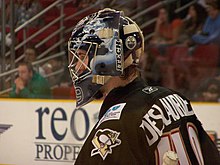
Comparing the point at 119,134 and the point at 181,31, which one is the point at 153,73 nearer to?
the point at 181,31

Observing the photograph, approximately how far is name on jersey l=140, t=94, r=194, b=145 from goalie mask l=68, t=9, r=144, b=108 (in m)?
0.15

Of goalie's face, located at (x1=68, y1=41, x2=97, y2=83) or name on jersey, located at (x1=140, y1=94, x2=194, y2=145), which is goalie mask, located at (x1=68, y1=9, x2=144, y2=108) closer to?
goalie's face, located at (x1=68, y1=41, x2=97, y2=83)

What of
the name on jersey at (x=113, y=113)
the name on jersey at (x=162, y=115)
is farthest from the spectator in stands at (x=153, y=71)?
the name on jersey at (x=113, y=113)

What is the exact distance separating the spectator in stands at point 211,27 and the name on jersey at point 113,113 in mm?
3236

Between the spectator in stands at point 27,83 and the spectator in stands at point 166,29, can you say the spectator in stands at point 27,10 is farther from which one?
the spectator in stands at point 166,29

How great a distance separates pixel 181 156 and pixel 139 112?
20 centimetres

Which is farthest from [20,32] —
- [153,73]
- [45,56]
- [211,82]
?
[211,82]

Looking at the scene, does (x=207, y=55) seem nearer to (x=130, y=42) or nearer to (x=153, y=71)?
(x=153, y=71)

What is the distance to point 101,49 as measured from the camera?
1960 millimetres

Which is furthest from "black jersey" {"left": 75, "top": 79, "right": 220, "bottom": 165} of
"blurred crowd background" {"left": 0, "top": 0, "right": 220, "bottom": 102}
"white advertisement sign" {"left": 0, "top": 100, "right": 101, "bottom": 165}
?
"white advertisement sign" {"left": 0, "top": 100, "right": 101, "bottom": 165}

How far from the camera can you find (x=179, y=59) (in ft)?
16.8

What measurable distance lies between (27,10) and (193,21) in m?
1.44

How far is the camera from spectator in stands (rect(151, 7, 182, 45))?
17.0 ft

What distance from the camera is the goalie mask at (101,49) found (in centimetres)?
194
